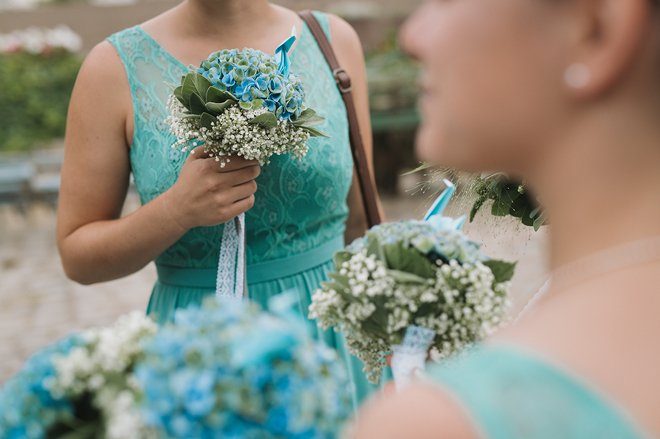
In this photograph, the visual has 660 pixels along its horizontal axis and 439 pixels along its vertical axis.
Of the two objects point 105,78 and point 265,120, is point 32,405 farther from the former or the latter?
point 105,78

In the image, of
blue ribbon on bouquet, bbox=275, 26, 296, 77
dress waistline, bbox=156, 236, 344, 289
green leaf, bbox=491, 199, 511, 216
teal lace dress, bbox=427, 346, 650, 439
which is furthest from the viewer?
dress waistline, bbox=156, 236, 344, 289

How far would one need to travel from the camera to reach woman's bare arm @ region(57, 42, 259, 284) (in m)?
2.26

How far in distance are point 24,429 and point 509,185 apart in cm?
126

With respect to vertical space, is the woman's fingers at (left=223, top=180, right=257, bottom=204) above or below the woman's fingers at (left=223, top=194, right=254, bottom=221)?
above

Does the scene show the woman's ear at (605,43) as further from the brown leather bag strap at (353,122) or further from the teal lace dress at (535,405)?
the brown leather bag strap at (353,122)

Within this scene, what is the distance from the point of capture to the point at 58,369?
1.15 metres

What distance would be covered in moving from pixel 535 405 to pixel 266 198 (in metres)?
1.62

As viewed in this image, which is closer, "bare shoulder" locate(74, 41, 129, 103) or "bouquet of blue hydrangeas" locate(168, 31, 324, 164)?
"bouquet of blue hydrangeas" locate(168, 31, 324, 164)

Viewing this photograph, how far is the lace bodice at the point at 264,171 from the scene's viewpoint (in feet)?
7.97

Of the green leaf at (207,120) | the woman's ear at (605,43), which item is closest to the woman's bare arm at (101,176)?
the green leaf at (207,120)

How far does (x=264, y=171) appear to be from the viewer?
248cm

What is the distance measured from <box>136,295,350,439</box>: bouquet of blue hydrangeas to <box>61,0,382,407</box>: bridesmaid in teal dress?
1.37 metres

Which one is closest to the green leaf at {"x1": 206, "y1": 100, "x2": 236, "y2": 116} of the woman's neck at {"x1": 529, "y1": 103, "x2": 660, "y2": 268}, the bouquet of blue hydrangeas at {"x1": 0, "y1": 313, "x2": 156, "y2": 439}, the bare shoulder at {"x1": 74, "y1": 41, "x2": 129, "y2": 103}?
the bare shoulder at {"x1": 74, "y1": 41, "x2": 129, "y2": 103}

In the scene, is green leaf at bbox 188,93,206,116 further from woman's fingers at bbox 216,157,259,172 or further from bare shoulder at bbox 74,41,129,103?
bare shoulder at bbox 74,41,129,103
